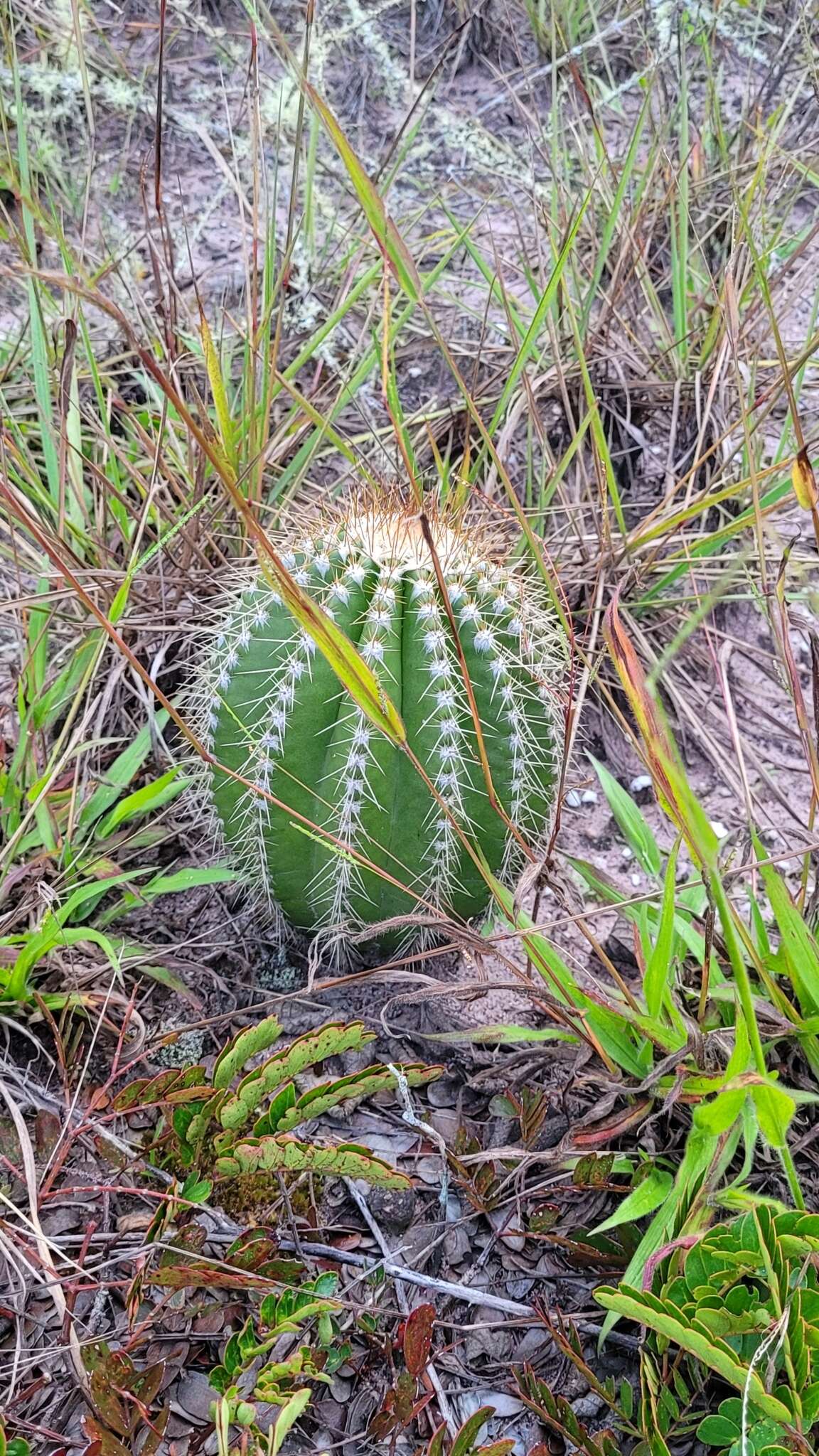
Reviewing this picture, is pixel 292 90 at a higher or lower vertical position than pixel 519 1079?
higher

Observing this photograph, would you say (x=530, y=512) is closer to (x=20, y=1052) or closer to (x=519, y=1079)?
(x=519, y=1079)

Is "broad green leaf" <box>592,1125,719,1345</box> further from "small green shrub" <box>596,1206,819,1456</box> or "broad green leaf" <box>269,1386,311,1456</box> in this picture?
"broad green leaf" <box>269,1386,311,1456</box>

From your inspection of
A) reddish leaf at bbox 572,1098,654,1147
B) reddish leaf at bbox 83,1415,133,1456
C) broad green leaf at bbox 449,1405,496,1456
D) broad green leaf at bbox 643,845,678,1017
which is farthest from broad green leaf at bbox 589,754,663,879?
reddish leaf at bbox 83,1415,133,1456

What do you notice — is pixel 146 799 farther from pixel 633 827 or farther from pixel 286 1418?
pixel 286 1418

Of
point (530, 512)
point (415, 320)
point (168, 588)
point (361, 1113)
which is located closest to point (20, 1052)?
point (361, 1113)

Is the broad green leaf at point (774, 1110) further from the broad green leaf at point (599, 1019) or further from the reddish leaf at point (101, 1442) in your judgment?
the reddish leaf at point (101, 1442)

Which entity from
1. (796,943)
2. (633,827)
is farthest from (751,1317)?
(633,827)
